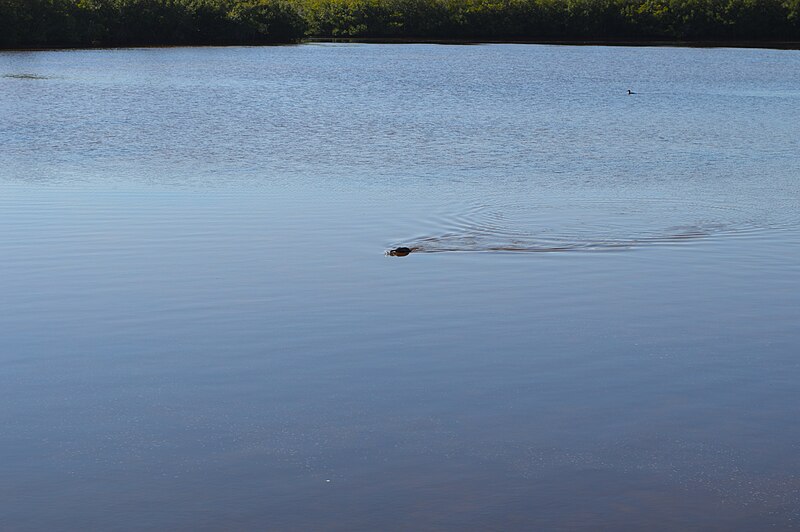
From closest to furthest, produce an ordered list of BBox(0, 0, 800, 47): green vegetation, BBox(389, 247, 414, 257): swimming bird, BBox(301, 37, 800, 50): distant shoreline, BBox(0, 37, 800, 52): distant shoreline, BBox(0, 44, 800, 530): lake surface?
BBox(0, 44, 800, 530): lake surface → BBox(389, 247, 414, 257): swimming bird → BBox(0, 37, 800, 52): distant shoreline → BBox(0, 0, 800, 47): green vegetation → BBox(301, 37, 800, 50): distant shoreline

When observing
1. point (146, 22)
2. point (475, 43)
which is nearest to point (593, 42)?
point (475, 43)

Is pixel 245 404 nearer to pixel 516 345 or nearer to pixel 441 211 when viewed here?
pixel 516 345

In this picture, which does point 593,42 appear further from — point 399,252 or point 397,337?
point 397,337

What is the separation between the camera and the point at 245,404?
684cm

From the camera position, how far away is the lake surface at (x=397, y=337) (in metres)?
5.63

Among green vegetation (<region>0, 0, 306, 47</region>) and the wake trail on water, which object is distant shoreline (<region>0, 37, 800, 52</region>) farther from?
the wake trail on water

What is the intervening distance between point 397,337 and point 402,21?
76.6 m

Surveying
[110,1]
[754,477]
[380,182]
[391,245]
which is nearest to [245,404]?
[754,477]

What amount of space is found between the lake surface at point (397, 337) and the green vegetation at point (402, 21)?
49668 mm

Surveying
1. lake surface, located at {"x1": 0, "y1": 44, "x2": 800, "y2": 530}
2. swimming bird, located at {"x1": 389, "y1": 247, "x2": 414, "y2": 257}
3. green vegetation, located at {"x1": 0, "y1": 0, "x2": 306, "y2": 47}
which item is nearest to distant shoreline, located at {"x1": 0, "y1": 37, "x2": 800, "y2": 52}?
green vegetation, located at {"x1": 0, "y1": 0, "x2": 306, "y2": 47}

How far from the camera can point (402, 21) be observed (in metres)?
82.5

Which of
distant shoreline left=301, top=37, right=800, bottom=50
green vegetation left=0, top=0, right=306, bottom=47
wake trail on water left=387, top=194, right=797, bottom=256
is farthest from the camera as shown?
distant shoreline left=301, top=37, right=800, bottom=50

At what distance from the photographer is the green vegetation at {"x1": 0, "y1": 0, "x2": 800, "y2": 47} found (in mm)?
66625

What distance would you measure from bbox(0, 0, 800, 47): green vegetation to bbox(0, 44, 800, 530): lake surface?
49.7 m
